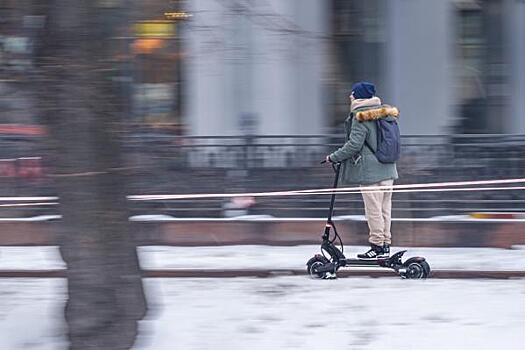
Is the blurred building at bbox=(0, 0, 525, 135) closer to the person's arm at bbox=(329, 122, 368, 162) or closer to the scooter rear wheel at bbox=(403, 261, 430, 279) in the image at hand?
the person's arm at bbox=(329, 122, 368, 162)

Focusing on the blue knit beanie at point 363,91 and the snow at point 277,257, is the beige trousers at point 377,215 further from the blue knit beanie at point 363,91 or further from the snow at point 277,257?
the blue knit beanie at point 363,91

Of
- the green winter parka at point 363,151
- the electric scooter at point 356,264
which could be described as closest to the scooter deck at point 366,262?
the electric scooter at point 356,264

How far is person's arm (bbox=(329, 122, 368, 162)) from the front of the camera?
9547 mm

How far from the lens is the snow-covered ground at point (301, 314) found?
7.61m

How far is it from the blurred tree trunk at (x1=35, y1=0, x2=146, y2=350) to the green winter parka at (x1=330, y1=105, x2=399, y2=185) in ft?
11.5

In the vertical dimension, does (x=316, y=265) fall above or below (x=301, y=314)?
above

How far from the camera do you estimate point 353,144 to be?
376 inches

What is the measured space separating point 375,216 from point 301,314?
184cm

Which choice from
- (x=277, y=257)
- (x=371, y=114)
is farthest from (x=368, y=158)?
(x=277, y=257)

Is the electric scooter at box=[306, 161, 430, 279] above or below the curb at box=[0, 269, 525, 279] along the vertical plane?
above

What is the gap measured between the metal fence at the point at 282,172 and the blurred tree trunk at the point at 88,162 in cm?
494

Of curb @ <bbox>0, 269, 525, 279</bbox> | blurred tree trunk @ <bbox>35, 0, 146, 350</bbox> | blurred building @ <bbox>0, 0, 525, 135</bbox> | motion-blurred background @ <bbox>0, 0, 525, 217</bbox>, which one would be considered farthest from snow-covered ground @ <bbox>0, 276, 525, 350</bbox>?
blurred building @ <bbox>0, 0, 525, 135</bbox>

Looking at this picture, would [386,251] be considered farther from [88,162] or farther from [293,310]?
[88,162]

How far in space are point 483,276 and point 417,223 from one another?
155 centimetres
